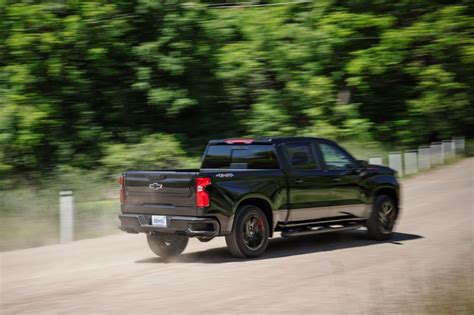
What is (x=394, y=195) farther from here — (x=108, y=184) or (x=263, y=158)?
(x=108, y=184)

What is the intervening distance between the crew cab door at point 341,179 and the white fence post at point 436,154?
58.2 feet

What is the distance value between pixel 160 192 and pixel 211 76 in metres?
20.2

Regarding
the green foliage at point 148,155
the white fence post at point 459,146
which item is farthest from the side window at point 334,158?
the white fence post at point 459,146

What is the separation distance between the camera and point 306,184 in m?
11.7

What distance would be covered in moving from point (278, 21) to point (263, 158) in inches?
873

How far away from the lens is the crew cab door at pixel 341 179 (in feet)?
39.9

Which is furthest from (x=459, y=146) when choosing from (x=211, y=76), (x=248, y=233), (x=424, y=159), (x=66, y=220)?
(x=248, y=233)

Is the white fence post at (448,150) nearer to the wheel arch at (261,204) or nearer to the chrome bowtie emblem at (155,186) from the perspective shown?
the wheel arch at (261,204)

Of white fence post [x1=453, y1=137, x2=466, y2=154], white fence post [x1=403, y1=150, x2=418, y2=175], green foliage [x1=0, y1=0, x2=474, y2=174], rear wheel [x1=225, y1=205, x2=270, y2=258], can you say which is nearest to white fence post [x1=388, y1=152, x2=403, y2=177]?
white fence post [x1=403, y1=150, x2=418, y2=175]

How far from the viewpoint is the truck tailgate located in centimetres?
1048

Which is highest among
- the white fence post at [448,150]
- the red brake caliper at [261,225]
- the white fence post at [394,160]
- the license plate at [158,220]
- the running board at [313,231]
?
the white fence post at [448,150]

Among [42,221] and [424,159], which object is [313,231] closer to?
[42,221]

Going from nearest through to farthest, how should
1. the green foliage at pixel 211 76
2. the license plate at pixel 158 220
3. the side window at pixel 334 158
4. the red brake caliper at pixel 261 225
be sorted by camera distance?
the license plate at pixel 158 220, the red brake caliper at pixel 261 225, the side window at pixel 334 158, the green foliage at pixel 211 76

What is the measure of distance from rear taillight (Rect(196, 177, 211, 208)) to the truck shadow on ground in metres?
1.01
